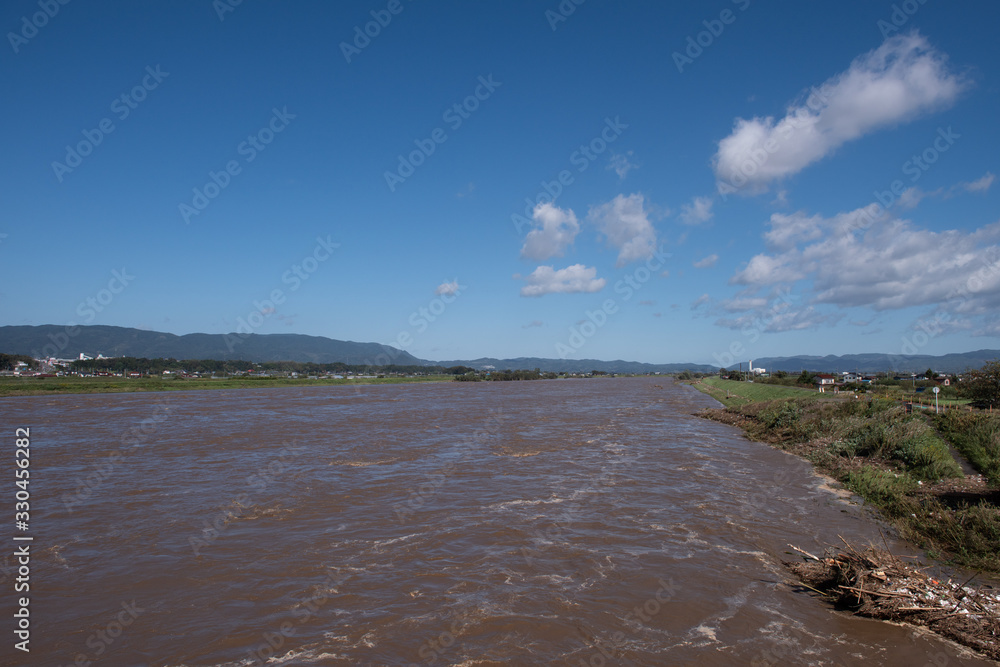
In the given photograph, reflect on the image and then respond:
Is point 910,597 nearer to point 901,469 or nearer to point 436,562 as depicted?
point 436,562

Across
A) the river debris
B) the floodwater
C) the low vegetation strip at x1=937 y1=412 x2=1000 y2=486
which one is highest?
the low vegetation strip at x1=937 y1=412 x2=1000 y2=486

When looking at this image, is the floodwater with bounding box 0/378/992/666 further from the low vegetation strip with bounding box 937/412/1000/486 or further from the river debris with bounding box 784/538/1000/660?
the low vegetation strip with bounding box 937/412/1000/486

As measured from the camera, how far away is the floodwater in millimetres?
6133

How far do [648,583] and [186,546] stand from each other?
327 inches

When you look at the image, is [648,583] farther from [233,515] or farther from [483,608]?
[233,515]

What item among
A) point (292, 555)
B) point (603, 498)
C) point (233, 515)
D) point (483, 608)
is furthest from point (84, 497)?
point (603, 498)

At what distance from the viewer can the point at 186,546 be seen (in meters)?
9.62

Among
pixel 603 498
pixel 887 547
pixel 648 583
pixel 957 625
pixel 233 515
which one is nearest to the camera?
pixel 957 625

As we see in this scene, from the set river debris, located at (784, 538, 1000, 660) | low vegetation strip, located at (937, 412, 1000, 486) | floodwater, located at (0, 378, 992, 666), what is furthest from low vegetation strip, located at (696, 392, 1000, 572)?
river debris, located at (784, 538, 1000, 660)

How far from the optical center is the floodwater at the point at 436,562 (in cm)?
613

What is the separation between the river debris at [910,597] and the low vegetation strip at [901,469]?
2260 millimetres

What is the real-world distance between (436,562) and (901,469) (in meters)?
13.9

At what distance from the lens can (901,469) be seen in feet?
48.3

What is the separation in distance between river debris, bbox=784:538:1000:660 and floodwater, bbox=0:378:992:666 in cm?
23
